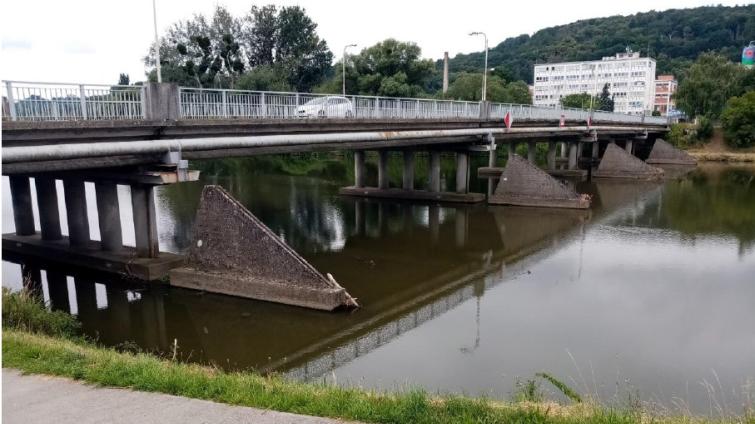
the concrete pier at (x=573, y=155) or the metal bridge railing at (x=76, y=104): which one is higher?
the metal bridge railing at (x=76, y=104)

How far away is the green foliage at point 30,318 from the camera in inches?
440

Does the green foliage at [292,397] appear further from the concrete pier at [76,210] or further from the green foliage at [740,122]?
the green foliage at [740,122]

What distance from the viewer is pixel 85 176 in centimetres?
1769

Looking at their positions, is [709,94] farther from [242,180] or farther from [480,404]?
[480,404]

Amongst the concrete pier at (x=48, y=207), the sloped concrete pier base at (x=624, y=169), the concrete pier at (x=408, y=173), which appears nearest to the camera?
the concrete pier at (x=48, y=207)

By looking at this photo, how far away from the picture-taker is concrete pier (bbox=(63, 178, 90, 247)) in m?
18.4

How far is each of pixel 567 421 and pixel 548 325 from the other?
8.52 meters

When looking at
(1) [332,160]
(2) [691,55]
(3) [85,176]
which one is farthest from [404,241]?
(2) [691,55]

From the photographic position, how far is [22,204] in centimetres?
2033

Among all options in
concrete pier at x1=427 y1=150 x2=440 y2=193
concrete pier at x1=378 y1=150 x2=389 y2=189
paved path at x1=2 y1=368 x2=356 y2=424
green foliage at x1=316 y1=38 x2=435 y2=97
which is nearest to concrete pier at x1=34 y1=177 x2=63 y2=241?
paved path at x1=2 y1=368 x2=356 y2=424

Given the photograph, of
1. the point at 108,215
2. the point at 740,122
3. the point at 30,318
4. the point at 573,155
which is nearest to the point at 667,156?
the point at 740,122

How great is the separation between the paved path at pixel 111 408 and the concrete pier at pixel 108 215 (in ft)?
39.8

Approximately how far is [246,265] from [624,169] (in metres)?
39.6

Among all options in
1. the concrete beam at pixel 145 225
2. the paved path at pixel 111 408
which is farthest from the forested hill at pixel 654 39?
the paved path at pixel 111 408
